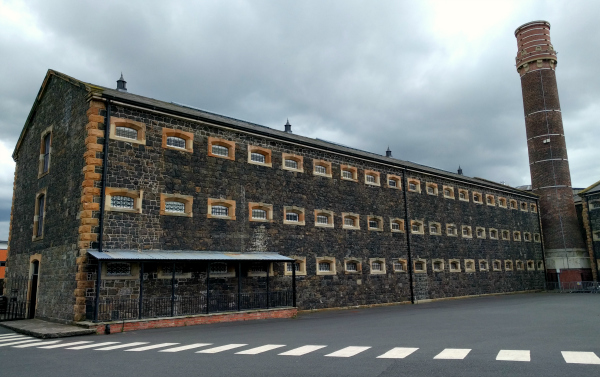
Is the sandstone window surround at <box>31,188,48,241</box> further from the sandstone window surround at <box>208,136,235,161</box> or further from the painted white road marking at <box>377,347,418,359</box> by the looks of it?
the painted white road marking at <box>377,347,418,359</box>

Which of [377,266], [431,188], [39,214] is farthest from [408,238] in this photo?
[39,214]

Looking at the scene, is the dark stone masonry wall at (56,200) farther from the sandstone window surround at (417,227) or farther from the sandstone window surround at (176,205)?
the sandstone window surround at (417,227)

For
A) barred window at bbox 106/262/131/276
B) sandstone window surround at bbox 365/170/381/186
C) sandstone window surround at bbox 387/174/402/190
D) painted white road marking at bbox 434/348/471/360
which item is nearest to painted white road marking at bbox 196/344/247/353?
painted white road marking at bbox 434/348/471/360

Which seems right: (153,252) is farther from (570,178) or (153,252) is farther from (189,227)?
(570,178)

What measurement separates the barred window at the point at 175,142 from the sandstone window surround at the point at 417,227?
16.5 m

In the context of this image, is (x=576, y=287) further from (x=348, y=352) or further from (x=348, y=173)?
(x=348, y=352)

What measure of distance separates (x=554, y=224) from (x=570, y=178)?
4463 millimetres

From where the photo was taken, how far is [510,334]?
12.1m

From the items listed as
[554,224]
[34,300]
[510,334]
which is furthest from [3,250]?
[554,224]

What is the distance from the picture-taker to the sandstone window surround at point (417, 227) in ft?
98.4

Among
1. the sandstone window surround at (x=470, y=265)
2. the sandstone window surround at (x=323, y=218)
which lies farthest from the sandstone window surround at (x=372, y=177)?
the sandstone window surround at (x=470, y=265)

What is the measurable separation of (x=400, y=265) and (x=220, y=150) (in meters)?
14.1

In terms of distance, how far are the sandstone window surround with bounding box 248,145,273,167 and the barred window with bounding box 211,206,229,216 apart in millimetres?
2687

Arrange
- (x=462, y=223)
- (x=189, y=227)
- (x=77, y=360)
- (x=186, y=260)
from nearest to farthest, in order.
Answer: (x=77, y=360) → (x=186, y=260) → (x=189, y=227) → (x=462, y=223)
